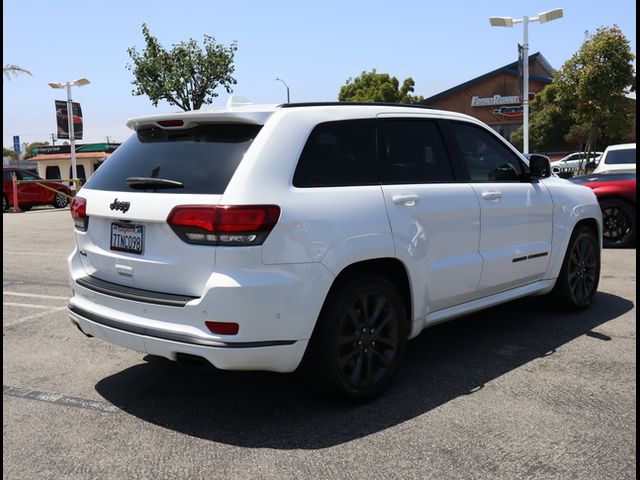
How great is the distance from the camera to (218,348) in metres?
3.28

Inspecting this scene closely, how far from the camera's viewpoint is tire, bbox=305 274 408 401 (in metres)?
3.58

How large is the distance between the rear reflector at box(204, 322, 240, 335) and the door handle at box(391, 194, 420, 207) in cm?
130

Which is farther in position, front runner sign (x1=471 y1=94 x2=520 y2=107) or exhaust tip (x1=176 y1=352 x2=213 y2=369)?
front runner sign (x1=471 y1=94 x2=520 y2=107)

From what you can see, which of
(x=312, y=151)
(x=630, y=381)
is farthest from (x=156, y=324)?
(x=630, y=381)

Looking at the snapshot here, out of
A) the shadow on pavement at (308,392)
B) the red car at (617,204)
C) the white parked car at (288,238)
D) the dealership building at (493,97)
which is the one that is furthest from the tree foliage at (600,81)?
the white parked car at (288,238)

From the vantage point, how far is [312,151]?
12.1ft

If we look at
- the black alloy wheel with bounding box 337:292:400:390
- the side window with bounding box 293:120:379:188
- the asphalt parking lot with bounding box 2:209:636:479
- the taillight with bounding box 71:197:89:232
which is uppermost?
the side window with bounding box 293:120:379:188

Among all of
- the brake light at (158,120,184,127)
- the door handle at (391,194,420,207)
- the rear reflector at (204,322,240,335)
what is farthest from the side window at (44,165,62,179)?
the rear reflector at (204,322,240,335)

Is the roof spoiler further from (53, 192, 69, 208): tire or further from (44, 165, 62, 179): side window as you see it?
(44, 165, 62, 179): side window

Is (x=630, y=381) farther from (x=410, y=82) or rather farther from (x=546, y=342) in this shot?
(x=410, y=82)

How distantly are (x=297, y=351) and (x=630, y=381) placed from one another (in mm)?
2269

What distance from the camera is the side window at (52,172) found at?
225 ft

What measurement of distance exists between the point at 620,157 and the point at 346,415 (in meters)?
12.1

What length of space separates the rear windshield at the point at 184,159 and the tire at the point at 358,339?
0.93 m
